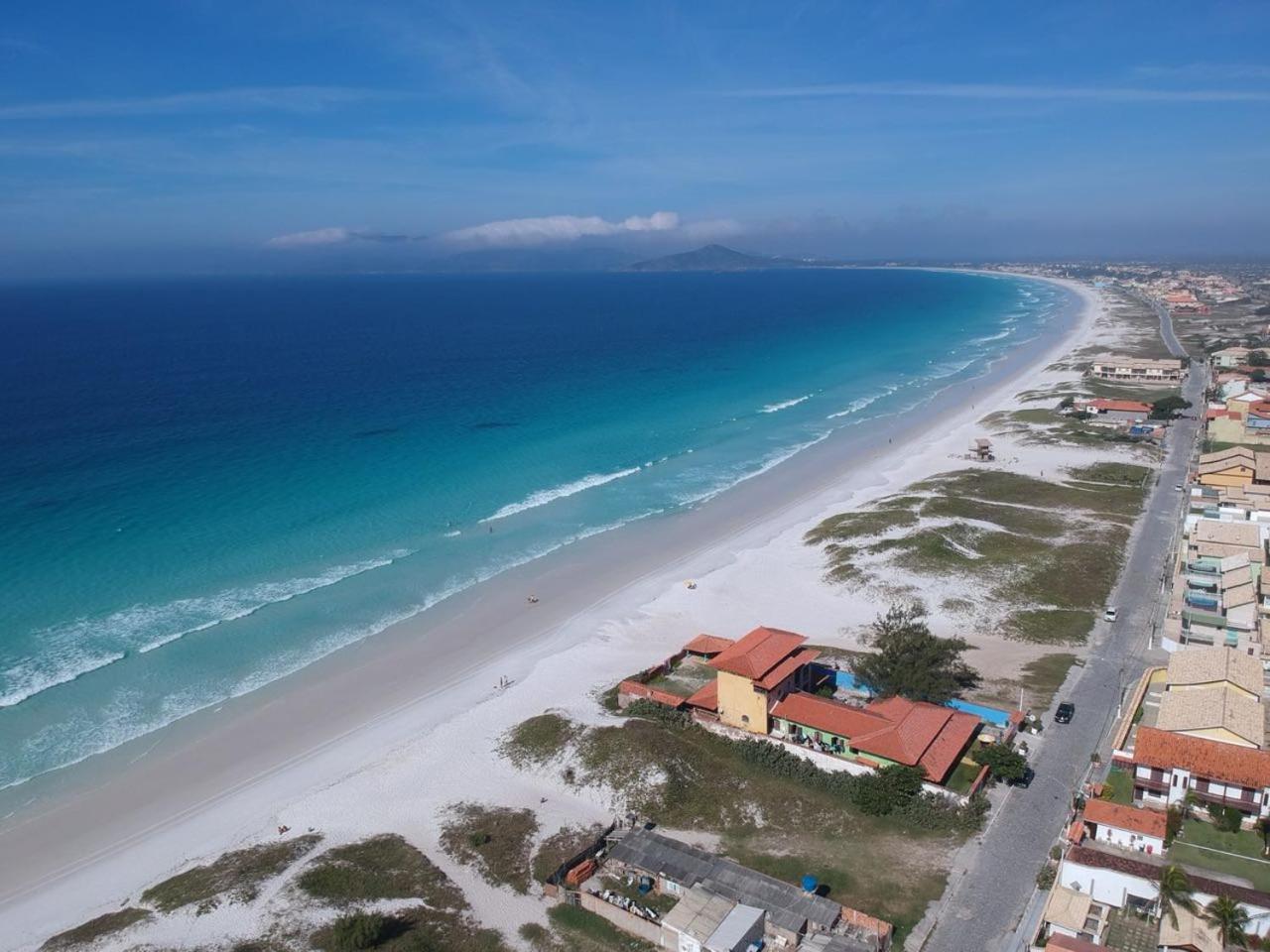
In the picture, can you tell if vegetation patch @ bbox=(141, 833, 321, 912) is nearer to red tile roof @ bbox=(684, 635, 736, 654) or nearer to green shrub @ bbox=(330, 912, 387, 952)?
green shrub @ bbox=(330, 912, 387, 952)

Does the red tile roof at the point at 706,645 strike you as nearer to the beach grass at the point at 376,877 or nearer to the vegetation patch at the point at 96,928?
the beach grass at the point at 376,877

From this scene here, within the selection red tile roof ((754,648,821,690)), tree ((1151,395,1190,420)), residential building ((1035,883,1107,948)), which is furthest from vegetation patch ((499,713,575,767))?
tree ((1151,395,1190,420))

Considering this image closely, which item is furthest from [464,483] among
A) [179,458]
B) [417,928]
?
[417,928]

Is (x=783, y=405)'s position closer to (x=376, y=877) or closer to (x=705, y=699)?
(x=705, y=699)

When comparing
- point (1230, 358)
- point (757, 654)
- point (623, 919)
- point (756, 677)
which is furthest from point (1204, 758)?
point (1230, 358)

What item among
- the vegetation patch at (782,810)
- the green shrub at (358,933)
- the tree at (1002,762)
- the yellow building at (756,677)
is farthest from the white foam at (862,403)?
the green shrub at (358,933)
